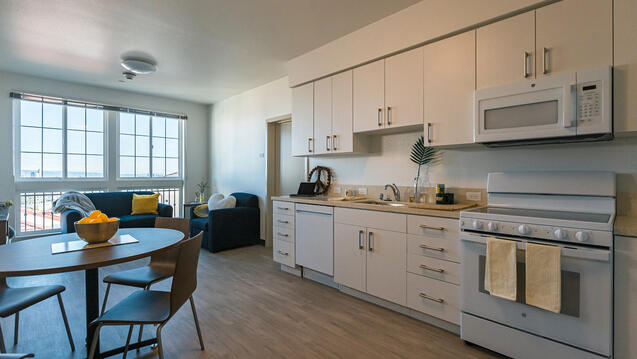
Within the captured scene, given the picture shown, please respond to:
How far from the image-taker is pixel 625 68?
5.87ft

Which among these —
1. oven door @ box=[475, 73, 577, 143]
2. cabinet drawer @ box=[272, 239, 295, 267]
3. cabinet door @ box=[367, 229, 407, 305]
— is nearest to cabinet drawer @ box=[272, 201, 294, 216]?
cabinet drawer @ box=[272, 239, 295, 267]

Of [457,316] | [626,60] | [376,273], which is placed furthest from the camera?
[376,273]

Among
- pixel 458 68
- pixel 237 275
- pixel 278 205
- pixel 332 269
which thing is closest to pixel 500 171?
pixel 458 68

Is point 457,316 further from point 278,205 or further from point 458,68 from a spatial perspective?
point 278,205

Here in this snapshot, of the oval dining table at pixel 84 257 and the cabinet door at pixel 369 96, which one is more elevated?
the cabinet door at pixel 369 96

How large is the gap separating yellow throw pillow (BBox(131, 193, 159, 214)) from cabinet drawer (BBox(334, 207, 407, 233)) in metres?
3.68

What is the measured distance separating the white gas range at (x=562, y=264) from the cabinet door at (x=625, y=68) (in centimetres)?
38

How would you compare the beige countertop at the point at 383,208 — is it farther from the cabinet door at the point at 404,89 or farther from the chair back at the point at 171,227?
the chair back at the point at 171,227

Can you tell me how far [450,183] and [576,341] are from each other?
4.59ft

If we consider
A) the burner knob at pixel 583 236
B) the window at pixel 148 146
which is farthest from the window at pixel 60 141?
the burner knob at pixel 583 236

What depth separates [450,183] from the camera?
9.11 feet

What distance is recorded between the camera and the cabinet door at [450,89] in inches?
92.8

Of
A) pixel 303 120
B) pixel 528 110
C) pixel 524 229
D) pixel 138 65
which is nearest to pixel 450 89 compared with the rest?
pixel 528 110

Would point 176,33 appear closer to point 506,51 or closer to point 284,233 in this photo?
point 284,233
